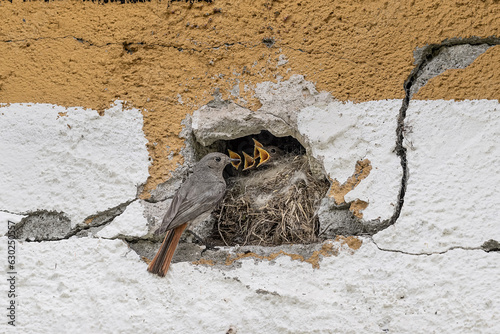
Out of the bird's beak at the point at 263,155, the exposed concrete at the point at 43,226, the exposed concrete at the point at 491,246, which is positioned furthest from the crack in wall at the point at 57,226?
the exposed concrete at the point at 491,246

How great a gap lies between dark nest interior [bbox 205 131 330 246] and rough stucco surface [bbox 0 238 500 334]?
1.17 ft

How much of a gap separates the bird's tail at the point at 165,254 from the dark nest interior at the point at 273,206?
355mm

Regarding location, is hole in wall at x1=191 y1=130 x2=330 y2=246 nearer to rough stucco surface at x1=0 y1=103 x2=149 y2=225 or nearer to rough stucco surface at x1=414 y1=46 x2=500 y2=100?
rough stucco surface at x1=0 y1=103 x2=149 y2=225

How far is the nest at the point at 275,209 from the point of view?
3.16 m

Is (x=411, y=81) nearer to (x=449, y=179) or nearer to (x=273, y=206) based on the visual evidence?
(x=449, y=179)

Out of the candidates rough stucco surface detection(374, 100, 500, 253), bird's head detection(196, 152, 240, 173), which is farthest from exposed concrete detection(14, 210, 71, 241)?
rough stucco surface detection(374, 100, 500, 253)

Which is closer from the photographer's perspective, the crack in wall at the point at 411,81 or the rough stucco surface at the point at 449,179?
the rough stucco surface at the point at 449,179

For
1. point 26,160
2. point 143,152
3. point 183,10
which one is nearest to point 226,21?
point 183,10

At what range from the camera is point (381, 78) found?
9.35ft

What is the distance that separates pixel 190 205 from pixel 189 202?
0.02 m

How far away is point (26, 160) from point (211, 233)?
39.4 inches

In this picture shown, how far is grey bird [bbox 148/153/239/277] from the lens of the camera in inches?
111

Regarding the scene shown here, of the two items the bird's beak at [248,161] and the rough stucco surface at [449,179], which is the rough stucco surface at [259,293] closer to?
Answer: the rough stucco surface at [449,179]

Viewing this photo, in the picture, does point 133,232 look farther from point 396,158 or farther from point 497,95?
point 497,95
